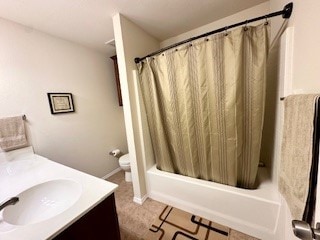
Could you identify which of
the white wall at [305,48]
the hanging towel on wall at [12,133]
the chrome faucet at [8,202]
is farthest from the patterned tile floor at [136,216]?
the hanging towel on wall at [12,133]

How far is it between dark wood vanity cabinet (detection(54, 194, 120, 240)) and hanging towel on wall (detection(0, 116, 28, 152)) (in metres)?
1.25

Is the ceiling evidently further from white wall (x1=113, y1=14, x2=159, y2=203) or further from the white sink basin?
the white sink basin

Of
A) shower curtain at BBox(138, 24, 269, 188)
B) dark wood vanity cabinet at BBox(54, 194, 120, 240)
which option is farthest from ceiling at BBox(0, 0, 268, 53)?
dark wood vanity cabinet at BBox(54, 194, 120, 240)

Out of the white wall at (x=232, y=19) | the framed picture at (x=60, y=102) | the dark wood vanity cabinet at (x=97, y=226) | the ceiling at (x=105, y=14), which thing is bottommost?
the dark wood vanity cabinet at (x=97, y=226)

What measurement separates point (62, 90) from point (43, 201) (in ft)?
4.49

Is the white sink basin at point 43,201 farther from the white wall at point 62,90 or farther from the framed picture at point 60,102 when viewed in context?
the framed picture at point 60,102

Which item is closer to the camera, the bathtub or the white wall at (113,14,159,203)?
the bathtub

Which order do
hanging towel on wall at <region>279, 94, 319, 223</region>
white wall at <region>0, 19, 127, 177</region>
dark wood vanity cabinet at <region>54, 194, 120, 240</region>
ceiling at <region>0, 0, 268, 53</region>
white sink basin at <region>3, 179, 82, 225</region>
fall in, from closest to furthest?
hanging towel on wall at <region>279, 94, 319, 223</region>
dark wood vanity cabinet at <region>54, 194, 120, 240</region>
white sink basin at <region>3, 179, 82, 225</region>
ceiling at <region>0, 0, 268, 53</region>
white wall at <region>0, 19, 127, 177</region>

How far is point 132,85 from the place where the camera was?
158 centimetres

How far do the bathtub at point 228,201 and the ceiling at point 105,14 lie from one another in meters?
1.76

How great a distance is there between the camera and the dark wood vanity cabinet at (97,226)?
25.2 inches

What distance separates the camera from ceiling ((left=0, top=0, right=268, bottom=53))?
4.05 ft

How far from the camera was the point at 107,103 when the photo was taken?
2.39m

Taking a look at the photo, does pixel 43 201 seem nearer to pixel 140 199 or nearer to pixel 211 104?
pixel 140 199
